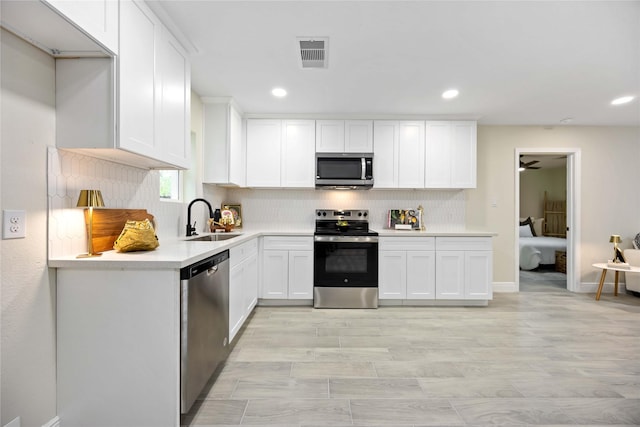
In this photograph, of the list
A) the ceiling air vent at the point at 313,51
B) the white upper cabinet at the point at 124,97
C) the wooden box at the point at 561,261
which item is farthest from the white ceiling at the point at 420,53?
the wooden box at the point at 561,261

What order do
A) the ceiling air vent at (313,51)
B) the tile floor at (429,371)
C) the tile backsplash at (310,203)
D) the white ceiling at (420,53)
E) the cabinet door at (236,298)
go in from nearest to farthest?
the tile floor at (429,371)
the white ceiling at (420,53)
the ceiling air vent at (313,51)
the cabinet door at (236,298)
the tile backsplash at (310,203)

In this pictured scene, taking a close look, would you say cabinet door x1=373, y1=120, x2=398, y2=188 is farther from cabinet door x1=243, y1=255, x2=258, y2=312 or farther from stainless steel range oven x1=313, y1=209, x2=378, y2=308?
cabinet door x1=243, y1=255, x2=258, y2=312

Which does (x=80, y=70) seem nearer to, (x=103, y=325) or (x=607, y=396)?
(x=103, y=325)

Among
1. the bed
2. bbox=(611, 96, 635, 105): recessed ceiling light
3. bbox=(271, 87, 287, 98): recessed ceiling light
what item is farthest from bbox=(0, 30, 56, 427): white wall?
the bed

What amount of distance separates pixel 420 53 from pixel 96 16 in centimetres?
210

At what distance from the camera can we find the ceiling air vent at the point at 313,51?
230cm

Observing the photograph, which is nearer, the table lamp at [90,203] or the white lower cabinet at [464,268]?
the table lamp at [90,203]

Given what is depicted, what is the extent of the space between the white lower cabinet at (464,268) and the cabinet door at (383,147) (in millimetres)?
1116

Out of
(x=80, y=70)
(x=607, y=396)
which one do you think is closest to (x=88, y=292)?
(x=80, y=70)

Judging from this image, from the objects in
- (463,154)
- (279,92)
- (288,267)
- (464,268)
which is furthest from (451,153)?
(288,267)

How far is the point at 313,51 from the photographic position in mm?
2445

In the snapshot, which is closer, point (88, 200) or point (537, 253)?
point (88, 200)

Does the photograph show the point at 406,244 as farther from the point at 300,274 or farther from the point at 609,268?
the point at 609,268

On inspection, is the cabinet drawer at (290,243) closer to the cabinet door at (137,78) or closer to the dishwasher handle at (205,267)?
the dishwasher handle at (205,267)
